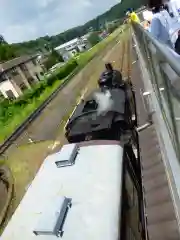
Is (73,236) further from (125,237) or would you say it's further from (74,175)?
(74,175)

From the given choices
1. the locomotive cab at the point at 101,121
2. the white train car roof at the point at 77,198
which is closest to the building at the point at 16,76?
the locomotive cab at the point at 101,121

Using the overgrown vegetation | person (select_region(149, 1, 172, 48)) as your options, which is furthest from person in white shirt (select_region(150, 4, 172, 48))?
the overgrown vegetation

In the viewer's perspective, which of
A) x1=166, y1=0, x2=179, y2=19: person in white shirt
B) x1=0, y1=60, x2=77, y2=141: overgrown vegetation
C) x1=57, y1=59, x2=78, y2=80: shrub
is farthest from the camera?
x1=57, y1=59, x2=78, y2=80: shrub

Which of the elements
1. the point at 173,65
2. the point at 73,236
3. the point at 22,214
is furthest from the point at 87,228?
the point at 173,65

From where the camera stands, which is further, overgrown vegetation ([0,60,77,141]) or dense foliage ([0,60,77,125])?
dense foliage ([0,60,77,125])

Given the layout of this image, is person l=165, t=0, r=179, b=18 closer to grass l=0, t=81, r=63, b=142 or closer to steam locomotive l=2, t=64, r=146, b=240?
steam locomotive l=2, t=64, r=146, b=240

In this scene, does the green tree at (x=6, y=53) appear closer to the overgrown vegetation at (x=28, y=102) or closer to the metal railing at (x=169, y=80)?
the overgrown vegetation at (x=28, y=102)

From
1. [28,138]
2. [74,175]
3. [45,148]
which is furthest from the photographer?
[28,138]

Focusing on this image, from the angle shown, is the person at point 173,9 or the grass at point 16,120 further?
the grass at point 16,120
